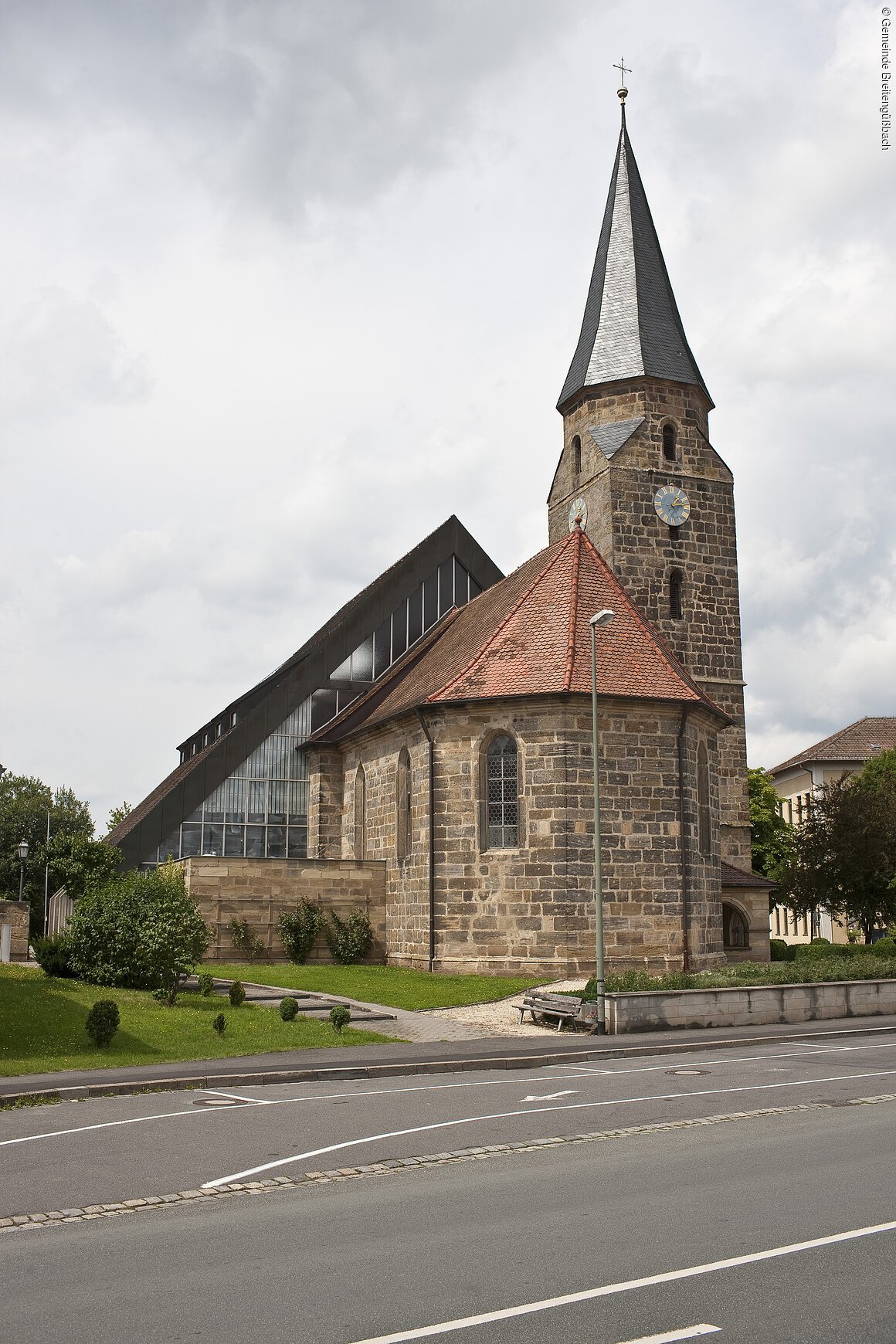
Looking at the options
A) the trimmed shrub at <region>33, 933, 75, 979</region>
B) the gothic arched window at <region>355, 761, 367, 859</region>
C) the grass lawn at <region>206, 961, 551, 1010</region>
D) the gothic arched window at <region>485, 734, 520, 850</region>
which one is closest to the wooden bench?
the grass lawn at <region>206, 961, 551, 1010</region>

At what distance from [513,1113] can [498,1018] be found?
996 centimetres

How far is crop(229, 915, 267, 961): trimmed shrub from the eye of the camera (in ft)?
100

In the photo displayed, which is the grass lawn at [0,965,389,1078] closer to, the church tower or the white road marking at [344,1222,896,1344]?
the white road marking at [344,1222,896,1344]

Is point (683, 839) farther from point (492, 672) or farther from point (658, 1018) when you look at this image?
point (658, 1018)

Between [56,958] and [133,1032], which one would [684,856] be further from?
[133,1032]

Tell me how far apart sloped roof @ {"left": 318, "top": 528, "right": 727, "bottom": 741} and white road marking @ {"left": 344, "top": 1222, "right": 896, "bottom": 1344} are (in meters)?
20.8

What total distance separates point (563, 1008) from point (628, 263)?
2802 centimetres

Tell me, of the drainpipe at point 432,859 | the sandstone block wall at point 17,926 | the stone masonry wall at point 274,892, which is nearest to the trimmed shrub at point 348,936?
the stone masonry wall at point 274,892

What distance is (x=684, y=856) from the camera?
93.3 feet

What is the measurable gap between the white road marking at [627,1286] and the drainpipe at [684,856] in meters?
21.1

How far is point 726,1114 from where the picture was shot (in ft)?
40.1

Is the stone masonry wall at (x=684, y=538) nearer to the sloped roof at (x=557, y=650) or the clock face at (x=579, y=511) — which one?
the clock face at (x=579, y=511)

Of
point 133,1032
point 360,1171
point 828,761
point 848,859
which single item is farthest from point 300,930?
point 828,761

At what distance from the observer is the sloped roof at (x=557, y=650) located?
28594 mm
